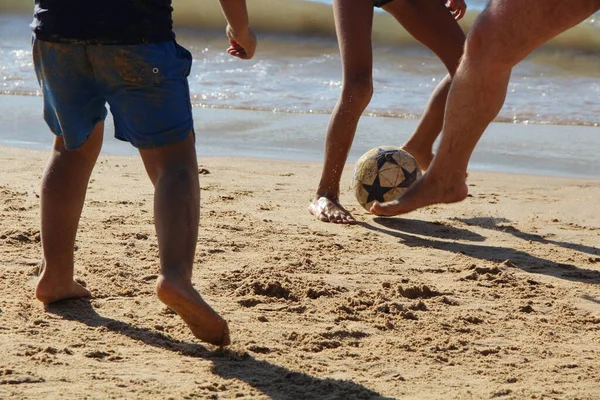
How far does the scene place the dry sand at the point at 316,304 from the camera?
2852 mm

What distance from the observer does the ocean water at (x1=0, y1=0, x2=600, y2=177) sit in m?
9.82

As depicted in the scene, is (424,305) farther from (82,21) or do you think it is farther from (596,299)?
(82,21)

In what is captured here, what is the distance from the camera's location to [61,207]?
134 inches

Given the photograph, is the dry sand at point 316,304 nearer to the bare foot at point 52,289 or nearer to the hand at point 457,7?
the bare foot at point 52,289

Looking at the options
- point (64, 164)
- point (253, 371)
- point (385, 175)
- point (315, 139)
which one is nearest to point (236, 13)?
point (64, 164)

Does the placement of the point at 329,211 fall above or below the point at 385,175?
below

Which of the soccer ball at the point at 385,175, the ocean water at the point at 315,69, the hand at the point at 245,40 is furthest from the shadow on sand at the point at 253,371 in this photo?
the ocean water at the point at 315,69

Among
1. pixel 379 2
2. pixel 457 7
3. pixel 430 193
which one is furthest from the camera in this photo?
pixel 457 7

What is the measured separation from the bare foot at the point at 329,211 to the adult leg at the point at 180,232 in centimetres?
209

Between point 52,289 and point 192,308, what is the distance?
0.86m

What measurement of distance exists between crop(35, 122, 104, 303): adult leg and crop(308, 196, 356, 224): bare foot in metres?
1.90

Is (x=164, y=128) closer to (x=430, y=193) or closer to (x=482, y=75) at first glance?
(x=430, y=193)

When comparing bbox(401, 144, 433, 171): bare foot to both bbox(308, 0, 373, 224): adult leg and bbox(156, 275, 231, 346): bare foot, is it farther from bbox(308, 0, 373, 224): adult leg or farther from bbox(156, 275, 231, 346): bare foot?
bbox(156, 275, 231, 346): bare foot

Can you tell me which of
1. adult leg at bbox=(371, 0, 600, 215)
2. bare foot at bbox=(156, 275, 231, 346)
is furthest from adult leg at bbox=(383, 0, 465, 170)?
bare foot at bbox=(156, 275, 231, 346)
